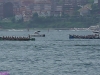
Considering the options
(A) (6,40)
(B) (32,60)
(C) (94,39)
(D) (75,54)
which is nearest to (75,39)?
(C) (94,39)

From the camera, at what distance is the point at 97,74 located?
223 ft

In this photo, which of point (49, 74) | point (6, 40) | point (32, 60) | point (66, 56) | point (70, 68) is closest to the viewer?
point (49, 74)

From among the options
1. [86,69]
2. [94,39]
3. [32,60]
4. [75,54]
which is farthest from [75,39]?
[86,69]

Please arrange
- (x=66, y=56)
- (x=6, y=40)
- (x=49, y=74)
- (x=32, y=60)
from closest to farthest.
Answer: (x=49, y=74) → (x=32, y=60) → (x=66, y=56) → (x=6, y=40)

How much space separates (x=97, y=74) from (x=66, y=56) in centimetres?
1907

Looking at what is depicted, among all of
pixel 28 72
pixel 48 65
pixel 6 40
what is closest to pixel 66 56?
pixel 48 65

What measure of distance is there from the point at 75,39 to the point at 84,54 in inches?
2112

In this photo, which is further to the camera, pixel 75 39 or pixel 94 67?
pixel 75 39

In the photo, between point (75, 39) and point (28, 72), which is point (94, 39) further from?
point (28, 72)

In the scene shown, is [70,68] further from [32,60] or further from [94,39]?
[94,39]

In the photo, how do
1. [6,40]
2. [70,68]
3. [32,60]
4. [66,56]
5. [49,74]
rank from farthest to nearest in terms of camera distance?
[6,40]
[66,56]
[32,60]
[70,68]
[49,74]

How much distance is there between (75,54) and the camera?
90438mm

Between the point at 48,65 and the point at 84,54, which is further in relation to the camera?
the point at 84,54

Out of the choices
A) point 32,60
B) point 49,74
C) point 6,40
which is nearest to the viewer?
point 49,74
